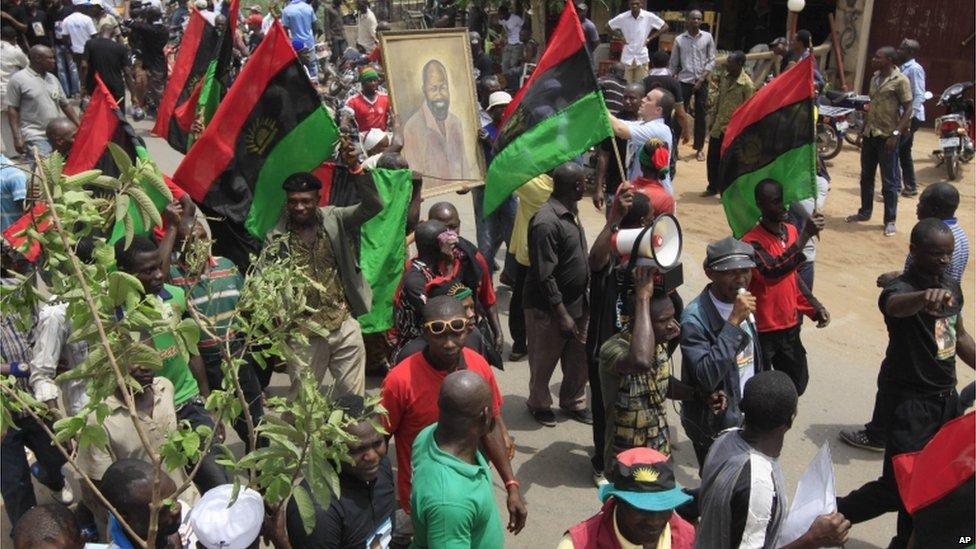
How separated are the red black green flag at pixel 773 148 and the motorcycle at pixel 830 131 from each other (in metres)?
7.66

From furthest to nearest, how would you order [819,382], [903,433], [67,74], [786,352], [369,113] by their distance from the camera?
1. [67,74]
2. [369,113]
3. [819,382]
4. [786,352]
5. [903,433]

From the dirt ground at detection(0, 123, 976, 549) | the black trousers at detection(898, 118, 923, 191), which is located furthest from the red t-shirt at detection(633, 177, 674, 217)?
the black trousers at detection(898, 118, 923, 191)

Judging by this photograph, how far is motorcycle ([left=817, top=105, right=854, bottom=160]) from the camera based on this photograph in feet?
44.1

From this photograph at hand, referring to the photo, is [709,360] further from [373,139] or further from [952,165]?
[952,165]

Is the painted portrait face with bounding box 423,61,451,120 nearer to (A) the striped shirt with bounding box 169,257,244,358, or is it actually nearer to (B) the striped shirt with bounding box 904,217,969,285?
(A) the striped shirt with bounding box 169,257,244,358

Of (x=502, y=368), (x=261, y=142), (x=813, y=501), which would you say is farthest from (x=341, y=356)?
(x=813, y=501)

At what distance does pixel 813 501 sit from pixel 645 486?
0.66 metres

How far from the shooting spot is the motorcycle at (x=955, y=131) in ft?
41.0

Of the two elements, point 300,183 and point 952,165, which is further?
point 952,165

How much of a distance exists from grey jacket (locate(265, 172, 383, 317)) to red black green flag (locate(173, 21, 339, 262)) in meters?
0.22

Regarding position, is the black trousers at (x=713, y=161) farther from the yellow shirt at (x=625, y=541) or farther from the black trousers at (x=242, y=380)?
the yellow shirt at (x=625, y=541)

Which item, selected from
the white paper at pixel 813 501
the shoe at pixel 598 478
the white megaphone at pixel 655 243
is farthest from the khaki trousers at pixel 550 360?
the white paper at pixel 813 501

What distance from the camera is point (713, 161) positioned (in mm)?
12203

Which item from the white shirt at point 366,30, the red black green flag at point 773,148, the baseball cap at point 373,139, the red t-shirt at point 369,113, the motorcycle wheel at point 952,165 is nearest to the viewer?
the red black green flag at point 773,148
